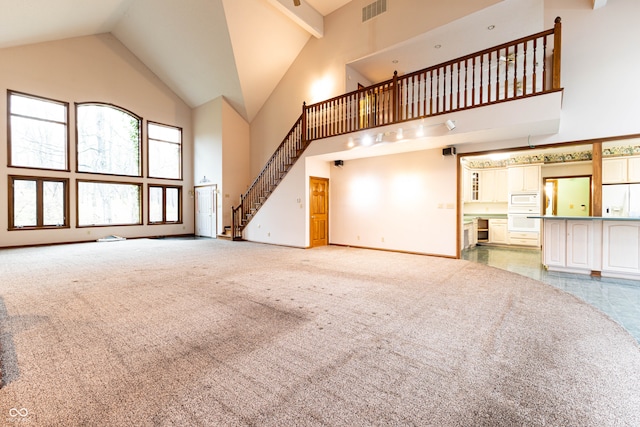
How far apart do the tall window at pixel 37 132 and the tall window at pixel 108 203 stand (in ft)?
3.37

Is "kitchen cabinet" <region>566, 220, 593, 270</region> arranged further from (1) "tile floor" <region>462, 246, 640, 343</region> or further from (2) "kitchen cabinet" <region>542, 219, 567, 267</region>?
(1) "tile floor" <region>462, 246, 640, 343</region>

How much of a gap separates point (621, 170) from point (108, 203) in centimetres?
1476

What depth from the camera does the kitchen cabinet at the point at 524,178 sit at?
7.86 m

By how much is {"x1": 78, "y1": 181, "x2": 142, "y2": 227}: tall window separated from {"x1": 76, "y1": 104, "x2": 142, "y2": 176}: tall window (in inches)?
20.6

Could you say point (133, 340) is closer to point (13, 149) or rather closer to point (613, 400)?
point (613, 400)

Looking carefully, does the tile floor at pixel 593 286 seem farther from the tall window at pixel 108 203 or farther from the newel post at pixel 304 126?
the tall window at pixel 108 203

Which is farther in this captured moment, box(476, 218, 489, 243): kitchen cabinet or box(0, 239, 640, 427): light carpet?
box(476, 218, 489, 243): kitchen cabinet

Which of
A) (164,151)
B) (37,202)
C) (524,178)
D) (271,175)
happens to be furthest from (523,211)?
(37,202)

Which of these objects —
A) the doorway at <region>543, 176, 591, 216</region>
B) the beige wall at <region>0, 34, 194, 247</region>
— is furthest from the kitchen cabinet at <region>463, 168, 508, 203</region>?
the beige wall at <region>0, 34, 194, 247</region>

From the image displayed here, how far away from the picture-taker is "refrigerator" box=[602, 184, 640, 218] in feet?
19.6

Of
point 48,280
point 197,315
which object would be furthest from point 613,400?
point 48,280

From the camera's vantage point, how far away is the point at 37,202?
27.5ft

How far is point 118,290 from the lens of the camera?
400cm

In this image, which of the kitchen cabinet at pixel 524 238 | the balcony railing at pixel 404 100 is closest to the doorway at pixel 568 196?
the kitchen cabinet at pixel 524 238
